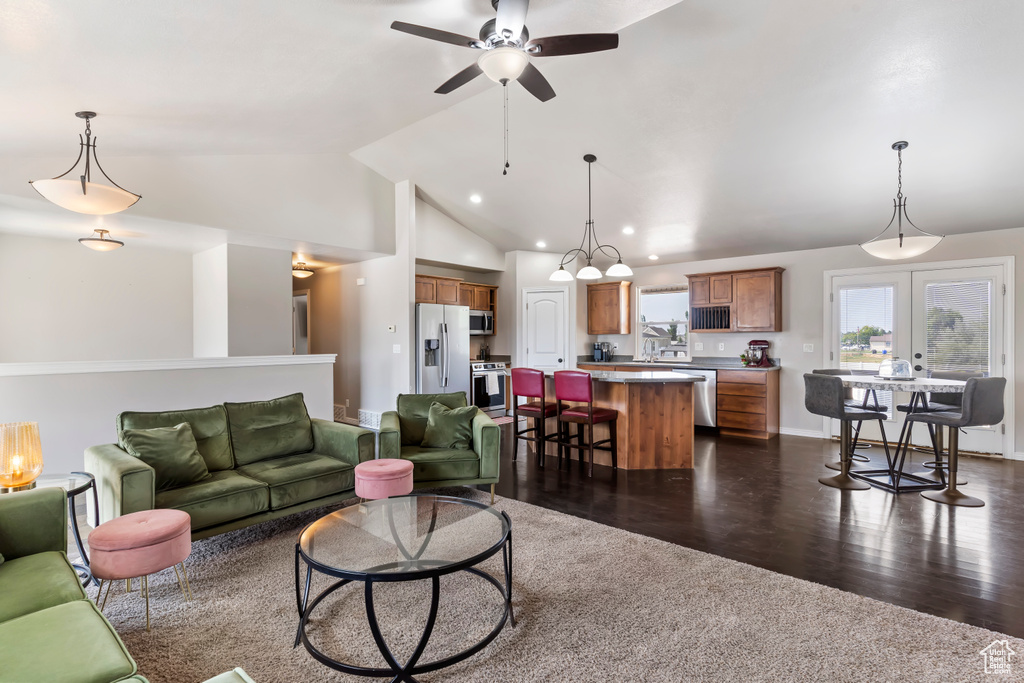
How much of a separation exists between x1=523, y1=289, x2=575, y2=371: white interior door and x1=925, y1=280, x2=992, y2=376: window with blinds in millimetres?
4444

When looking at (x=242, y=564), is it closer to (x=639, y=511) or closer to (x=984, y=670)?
(x=639, y=511)

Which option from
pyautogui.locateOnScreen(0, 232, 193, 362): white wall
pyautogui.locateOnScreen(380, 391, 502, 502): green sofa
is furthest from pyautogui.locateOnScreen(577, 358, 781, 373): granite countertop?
pyautogui.locateOnScreen(0, 232, 193, 362): white wall

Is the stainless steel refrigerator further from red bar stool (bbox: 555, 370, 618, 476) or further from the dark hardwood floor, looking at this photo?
red bar stool (bbox: 555, 370, 618, 476)

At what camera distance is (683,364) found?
7191 millimetres

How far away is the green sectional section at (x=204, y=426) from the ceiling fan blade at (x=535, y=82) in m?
2.92

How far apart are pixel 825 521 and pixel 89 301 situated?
25.0ft

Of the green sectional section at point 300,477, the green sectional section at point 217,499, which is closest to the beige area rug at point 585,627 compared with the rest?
the green sectional section at point 217,499

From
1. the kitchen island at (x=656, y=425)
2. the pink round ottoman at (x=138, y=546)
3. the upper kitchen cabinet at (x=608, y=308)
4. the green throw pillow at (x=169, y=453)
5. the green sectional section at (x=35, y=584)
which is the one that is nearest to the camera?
the green sectional section at (x=35, y=584)

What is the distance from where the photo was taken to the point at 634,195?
5.60 m

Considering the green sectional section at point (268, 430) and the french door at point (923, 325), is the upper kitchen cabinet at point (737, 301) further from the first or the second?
the green sectional section at point (268, 430)

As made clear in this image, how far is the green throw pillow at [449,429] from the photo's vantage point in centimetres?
390

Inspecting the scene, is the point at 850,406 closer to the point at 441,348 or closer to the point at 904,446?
the point at 904,446

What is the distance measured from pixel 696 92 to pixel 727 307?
12.1 feet

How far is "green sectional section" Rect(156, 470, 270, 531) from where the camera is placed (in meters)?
2.70
